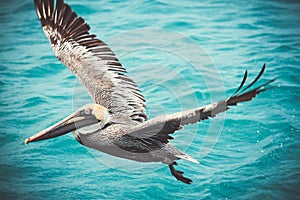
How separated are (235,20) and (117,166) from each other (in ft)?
20.4

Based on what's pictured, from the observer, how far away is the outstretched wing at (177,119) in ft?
13.9

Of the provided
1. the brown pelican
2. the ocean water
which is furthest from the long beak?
the ocean water

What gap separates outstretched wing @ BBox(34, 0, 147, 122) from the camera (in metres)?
6.14

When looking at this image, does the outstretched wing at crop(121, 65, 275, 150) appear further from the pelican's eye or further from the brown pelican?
the pelican's eye

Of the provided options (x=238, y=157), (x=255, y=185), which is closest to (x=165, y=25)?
(x=238, y=157)

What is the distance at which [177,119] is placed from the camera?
178 inches

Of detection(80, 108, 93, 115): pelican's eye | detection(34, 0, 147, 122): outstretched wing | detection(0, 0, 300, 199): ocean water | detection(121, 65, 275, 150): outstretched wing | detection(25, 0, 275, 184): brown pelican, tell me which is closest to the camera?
detection(121, 65, 275, 150): outstretched wing

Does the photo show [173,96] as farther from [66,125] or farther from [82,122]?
[66,125]

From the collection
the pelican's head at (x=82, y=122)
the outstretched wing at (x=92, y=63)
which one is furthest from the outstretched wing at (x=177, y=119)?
the outstretched wing at (x=92, y=63)

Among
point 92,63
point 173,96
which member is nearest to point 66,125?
point 92,63

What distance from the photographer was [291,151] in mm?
7516

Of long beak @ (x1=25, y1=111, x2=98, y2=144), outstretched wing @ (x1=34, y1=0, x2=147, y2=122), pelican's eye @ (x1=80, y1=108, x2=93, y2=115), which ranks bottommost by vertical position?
long beak @ (x1=25, y1=111, x2=98, y2=144)

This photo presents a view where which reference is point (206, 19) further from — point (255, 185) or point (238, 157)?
point (255, 185)

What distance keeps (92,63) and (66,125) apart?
1.14m
